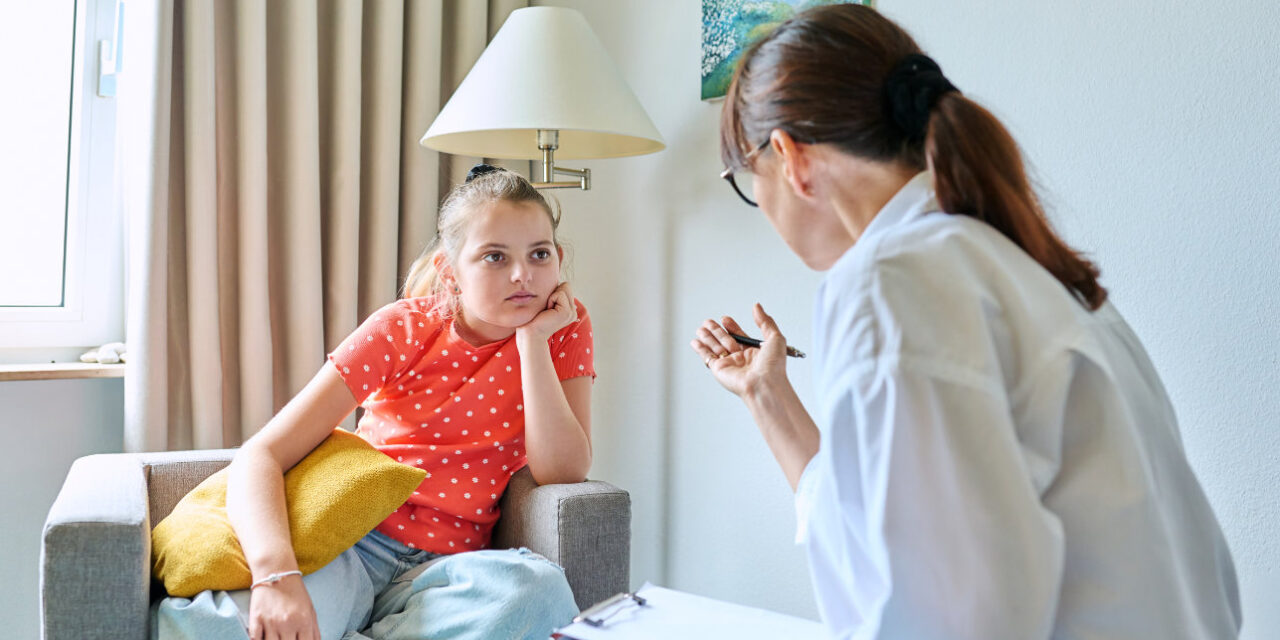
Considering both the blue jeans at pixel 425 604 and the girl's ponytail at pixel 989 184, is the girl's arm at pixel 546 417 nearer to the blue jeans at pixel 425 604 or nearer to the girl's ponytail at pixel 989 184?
the blue jeans at pixel 425 604

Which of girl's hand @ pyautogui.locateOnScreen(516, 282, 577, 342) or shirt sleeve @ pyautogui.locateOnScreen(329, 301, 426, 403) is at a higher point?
girl's hand @ pyautogui.locateOnScreen(516, 282, 577, 342)

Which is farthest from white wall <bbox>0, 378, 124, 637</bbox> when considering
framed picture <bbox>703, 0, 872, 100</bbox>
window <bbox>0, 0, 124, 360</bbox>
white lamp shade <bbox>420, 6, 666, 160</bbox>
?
framed picture <bbox>703, 0, 872, 100</bbox>

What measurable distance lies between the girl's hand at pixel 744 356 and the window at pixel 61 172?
4.83 ft

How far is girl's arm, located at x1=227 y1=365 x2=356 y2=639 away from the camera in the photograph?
1.29 m

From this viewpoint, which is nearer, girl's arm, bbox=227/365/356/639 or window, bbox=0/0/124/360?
girl's arm, bbox=227/365/356/639

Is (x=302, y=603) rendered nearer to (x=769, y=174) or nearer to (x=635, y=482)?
(x=769, y=174)

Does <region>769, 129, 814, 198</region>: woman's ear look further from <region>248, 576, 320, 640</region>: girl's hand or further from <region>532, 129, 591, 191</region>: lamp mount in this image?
<region>532, 129, 591, 191</region>: lamp mount

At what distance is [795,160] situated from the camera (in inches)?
34.5

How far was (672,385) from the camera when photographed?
2.13m

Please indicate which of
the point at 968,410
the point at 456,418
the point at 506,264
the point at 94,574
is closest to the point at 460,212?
the point at 506,264

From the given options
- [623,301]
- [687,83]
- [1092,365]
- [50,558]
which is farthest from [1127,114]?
[50,558]

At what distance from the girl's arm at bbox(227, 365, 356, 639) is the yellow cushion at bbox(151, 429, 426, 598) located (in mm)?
19

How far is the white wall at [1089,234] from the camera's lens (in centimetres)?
121

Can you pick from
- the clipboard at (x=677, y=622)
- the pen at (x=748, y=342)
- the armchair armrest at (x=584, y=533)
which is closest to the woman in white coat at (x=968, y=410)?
the clipboard at (x=677, y=622)
